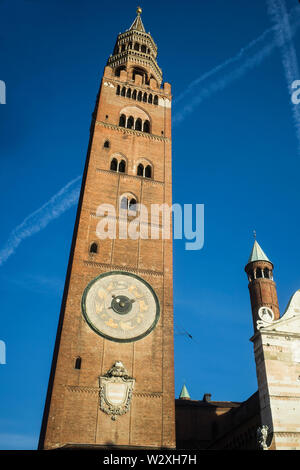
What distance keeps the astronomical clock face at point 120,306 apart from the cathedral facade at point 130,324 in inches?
2.1

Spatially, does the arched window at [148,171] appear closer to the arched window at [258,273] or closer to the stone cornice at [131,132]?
the stone cornice at [131,132]

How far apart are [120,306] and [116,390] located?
4373mm

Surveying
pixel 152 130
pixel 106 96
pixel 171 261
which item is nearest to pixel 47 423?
pixel 171 261

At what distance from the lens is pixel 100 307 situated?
75.5 ft

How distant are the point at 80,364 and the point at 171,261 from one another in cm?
831

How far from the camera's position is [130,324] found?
2295 cm

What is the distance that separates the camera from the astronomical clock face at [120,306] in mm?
22547

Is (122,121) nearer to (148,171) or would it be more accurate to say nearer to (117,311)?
(148,171)

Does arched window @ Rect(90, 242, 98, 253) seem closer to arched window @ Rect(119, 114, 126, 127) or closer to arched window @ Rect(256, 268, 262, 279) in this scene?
arched window @ Rect(119, 114, 126, 127)

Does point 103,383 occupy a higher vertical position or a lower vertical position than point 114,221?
lower

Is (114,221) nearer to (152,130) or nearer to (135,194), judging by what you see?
(135,194)

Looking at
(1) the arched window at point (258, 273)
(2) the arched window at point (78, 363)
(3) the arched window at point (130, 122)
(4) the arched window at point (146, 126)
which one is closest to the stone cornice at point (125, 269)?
(2) the arched window at point (78, 363)

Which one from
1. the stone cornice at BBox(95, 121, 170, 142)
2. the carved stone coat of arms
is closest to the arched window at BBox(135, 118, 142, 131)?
the stone cornice at BBox(95, 121, 170, 142)
